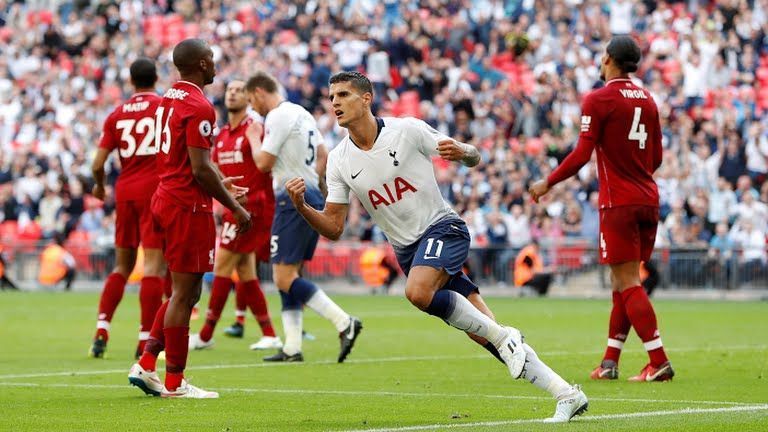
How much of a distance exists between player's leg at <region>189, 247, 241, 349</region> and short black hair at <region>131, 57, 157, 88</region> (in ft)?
7.58

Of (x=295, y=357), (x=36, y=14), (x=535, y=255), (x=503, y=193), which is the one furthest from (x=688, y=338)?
(x=36, y=14)

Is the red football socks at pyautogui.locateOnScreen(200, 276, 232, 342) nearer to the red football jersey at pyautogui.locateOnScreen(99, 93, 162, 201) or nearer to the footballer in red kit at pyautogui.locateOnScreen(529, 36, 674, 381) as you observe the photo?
the red football jersey at pyautogui.locateOnScreen(99, 93, 162, 201)

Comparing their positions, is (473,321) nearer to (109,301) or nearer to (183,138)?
(183,138)

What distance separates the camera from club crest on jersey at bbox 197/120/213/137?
10.6m

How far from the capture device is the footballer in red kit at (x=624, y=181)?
12.1m

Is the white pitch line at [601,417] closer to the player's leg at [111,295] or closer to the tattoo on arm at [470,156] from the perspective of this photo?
the tattoo on arm at [470,156]

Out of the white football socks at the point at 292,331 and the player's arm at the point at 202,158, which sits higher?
the player's arm at the point at 202,158

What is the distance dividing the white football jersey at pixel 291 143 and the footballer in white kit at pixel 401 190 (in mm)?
4424

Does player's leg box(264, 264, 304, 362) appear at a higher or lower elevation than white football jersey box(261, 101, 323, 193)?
lower

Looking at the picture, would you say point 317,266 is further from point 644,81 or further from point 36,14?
point 36,14

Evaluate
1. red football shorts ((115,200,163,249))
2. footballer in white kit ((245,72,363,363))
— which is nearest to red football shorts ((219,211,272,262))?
footballer in white kit ((245,72,363,363))

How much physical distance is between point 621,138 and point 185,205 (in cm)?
371

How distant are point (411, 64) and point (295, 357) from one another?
20877mm

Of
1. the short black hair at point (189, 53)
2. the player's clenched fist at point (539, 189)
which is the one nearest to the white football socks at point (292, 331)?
the player's clenched fist at point (539, 189)
